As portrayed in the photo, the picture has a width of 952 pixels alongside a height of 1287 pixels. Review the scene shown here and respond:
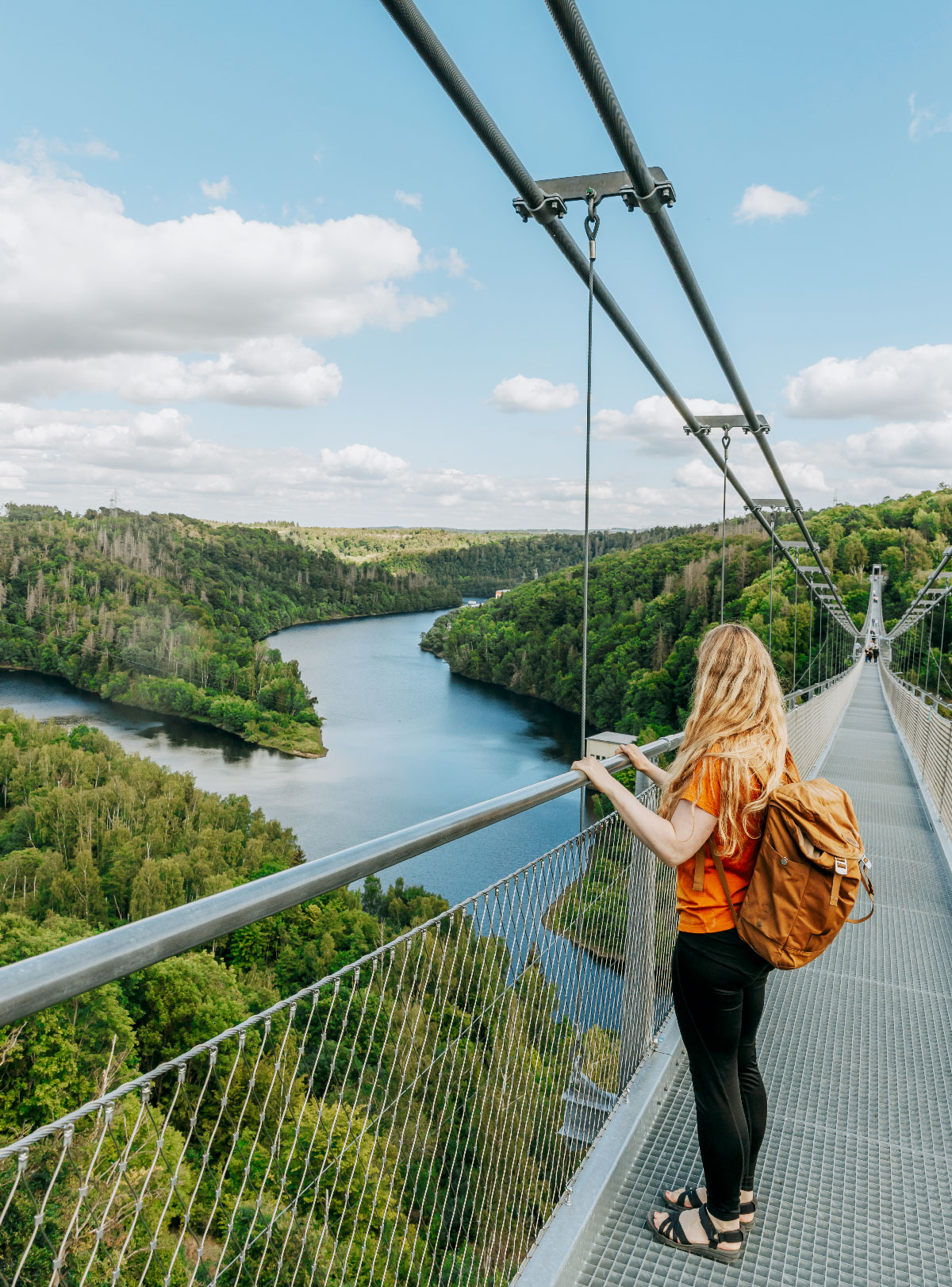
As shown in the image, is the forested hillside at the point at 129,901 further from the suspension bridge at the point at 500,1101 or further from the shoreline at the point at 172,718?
the suspension bridge at the point at 500,1101

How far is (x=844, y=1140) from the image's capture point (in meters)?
2.08

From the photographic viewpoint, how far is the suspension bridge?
32.9 inches

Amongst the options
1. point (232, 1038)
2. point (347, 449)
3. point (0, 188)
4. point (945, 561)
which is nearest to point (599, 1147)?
point (232, 1038)

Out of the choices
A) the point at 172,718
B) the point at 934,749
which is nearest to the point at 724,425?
the point at 934,749

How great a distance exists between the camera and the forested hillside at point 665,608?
52.5 meters

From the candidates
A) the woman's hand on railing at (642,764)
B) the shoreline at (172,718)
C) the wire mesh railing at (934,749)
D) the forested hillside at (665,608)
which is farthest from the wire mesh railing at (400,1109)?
the shoreline at (172,718)

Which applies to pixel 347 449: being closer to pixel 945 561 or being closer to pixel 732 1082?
pixel 945 561

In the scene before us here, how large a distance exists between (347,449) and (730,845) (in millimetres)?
124657

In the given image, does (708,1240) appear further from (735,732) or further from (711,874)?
(735,732)

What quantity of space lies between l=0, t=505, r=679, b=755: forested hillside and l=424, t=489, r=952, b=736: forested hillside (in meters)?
6.95

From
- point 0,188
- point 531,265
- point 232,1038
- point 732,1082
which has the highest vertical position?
point 0,188

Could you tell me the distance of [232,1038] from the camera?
878 mm

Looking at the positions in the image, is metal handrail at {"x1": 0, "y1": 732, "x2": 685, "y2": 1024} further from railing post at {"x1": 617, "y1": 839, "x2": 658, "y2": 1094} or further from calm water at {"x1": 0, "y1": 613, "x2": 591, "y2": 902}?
calm water at {"x1": 0, "y1": 613, "x2": 591, "y2": 902}

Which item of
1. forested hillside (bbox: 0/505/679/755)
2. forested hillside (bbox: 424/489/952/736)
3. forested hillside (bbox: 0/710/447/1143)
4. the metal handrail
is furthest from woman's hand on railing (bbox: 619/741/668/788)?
forested hillside (bbox: 0/505/679/755)
